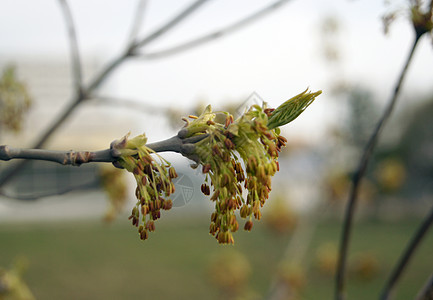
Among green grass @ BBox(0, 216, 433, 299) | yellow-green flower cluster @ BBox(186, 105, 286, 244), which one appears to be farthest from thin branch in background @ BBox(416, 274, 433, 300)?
green grass @ BBox(0, 216, 433, 299)

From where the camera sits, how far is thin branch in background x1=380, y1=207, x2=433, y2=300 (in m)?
1.55

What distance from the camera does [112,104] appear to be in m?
2.30

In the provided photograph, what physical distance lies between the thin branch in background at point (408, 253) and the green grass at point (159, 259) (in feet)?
32.7

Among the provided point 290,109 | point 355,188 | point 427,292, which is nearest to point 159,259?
point 355,188

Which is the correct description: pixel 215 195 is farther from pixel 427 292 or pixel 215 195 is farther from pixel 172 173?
pixel 427 292

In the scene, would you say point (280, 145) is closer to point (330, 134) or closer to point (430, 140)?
point (330, 134)

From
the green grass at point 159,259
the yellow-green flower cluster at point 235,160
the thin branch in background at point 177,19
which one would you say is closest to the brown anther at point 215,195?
the yellow-green flower cluster at point 235,160

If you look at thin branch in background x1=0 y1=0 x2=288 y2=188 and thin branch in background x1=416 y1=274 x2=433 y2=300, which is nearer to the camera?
thin branch in background x1=416 y1=274 x2=433 y2=300

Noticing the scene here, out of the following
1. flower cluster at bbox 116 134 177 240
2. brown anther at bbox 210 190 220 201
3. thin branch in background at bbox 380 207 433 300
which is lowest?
thin branch in background at bbox 380 207 433 300

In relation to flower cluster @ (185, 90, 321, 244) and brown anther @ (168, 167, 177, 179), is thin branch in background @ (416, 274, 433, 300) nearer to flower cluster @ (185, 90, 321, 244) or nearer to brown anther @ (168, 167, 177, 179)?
flower cluster @ (185, 90, 321, 244)

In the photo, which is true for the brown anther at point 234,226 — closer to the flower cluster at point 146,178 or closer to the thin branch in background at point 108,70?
the flower cluster at point 146,178

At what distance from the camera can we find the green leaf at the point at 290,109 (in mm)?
903

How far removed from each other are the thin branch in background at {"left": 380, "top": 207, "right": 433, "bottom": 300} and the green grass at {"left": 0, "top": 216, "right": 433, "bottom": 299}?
9.98m

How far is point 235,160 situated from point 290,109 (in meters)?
0.16
